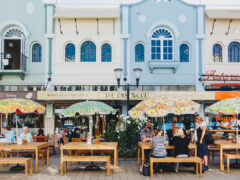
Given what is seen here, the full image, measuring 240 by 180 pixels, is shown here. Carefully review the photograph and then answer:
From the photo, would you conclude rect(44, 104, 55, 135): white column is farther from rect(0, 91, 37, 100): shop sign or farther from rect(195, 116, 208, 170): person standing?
rect(195, 116, 208, 170): person standing

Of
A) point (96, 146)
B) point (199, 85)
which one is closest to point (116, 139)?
point (96, 146)

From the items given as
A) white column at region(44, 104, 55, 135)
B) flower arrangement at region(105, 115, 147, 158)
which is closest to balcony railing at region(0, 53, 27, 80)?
white column at region(44, 104, 55, 135)

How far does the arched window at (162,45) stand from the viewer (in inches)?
770

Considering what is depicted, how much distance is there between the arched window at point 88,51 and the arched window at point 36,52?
2.73 m

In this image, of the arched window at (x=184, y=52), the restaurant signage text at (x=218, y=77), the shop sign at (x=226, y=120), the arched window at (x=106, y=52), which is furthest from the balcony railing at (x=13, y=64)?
the shop sign at (x=226, y=120)

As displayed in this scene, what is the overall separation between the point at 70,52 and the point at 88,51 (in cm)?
117

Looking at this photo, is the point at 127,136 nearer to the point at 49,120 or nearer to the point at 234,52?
the point at 49,120

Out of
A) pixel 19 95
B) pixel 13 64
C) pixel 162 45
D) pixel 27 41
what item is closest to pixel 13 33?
pixel 27 41

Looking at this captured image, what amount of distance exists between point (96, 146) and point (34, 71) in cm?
1126

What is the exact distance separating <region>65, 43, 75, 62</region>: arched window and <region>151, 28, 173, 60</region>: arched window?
5095mm

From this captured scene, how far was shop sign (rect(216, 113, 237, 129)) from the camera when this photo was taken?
62.7 feet

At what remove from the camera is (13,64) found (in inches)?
766

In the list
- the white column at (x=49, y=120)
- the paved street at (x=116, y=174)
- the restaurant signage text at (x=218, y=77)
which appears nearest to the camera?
the paved street at (x=116, y=174)

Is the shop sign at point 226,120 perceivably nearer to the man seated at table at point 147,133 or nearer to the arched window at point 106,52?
the arched window at point 106,52
